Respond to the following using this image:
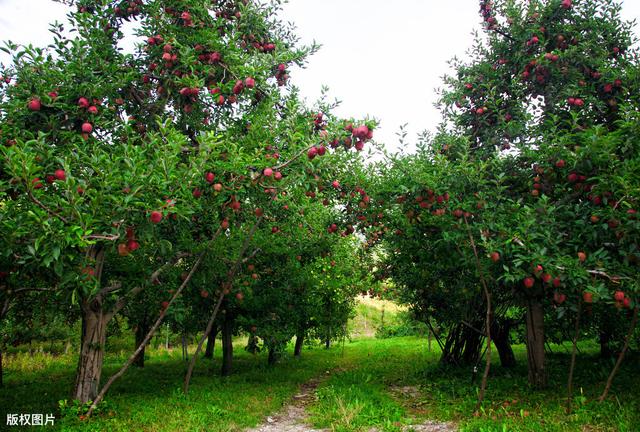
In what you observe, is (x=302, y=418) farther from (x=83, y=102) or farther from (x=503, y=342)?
(x=503, y=342)

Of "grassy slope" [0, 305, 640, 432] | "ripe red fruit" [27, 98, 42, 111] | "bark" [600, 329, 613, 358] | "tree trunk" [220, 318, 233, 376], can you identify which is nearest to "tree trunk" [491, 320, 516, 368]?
"grassy slope" [0, 305, 640, 432]

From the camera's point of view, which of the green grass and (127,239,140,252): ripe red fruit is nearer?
(127,239,140,252): ripe red fruit

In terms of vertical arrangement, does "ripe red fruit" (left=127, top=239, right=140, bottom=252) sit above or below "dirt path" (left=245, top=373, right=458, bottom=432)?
above

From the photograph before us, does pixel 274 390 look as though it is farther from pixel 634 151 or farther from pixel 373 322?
pixel 373 322

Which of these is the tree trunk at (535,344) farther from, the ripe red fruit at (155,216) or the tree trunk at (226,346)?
the tree trunk at (226,346)

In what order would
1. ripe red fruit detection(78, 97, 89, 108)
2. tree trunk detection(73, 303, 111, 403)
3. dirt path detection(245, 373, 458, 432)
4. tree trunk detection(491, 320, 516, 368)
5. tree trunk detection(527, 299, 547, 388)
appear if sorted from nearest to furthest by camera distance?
ripe red fruit detection(78, 97, 89, 108), dirt path detection(245, 373, 458, 432), tree trunk detection(73, 303, 111, 403), tree trunk detection(527, 299, 547, 388), tree trunk detection(491, 320, 516, 368)

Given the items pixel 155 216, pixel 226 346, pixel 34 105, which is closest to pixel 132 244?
pixel 155 216

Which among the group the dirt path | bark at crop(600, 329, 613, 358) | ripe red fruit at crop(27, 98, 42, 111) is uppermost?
ripe red fruit at crop(27, 98, 42, 111)

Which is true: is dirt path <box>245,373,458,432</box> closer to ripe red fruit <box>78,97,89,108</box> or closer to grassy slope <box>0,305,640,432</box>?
grassy slope <box>0,305,640,432</box>

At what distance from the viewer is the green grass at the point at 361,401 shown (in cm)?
636

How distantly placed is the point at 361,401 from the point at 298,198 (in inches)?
165

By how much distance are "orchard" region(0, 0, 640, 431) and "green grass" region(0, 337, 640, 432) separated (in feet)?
0.24

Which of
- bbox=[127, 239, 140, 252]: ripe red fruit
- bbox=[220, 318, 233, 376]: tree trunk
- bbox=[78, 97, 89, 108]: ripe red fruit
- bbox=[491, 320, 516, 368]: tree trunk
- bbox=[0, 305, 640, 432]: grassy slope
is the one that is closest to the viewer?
bbox=[127, 239, 140, 252]: ripe red fruit

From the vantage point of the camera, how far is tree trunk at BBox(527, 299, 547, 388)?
865 cm
